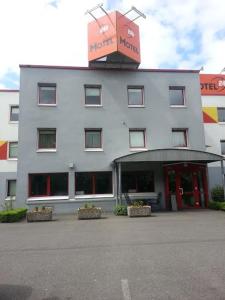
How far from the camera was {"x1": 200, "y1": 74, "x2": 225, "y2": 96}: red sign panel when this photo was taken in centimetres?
2684

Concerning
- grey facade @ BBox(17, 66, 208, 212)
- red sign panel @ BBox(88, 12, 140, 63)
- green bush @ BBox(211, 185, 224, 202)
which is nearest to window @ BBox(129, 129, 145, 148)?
grey facade @ BBox(17, 66, 208, 212)

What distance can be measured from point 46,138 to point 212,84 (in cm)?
1627

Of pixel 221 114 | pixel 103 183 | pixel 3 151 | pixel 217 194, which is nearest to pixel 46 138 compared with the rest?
pixel 103 183

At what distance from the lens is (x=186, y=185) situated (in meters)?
21.2

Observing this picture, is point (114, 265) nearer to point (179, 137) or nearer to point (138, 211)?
point (138, 211)

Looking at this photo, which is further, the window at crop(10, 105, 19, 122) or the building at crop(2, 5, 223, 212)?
the window at crop(10, 105, 19, 122)

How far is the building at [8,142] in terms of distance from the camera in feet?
87.7

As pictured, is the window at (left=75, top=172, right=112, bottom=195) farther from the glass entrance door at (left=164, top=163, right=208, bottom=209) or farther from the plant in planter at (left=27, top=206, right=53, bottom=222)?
the plant in planter at (left=27, top=206, right=53, bottom=222)

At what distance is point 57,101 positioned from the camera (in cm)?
2119

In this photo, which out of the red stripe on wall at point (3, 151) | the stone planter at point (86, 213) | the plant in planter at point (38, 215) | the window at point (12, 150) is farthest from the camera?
the window at point (12, 150)

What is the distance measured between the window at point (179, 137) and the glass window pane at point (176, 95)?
225cm

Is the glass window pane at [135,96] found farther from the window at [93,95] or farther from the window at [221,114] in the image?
the window at [221,114]

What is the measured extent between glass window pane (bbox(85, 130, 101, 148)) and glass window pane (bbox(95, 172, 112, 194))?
212cm

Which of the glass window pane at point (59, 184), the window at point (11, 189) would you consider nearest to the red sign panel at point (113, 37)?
the glass window pane at point (59, 184)
